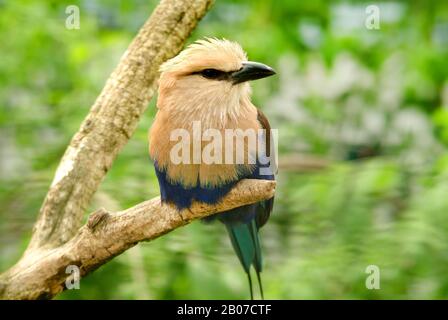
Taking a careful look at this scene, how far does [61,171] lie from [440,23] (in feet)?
15.7

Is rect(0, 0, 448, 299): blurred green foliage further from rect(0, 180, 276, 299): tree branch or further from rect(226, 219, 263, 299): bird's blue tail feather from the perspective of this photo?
rect(0, 180, 276, 299): tree branch

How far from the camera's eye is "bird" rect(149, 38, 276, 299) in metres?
2.72

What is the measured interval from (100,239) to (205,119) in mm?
558

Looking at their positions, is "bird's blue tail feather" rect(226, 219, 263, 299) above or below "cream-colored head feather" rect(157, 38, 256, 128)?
below

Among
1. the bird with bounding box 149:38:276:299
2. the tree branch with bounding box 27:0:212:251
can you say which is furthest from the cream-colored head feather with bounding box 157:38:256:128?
the tree branch with bounding box 27:0:212:251

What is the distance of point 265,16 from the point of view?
645 cm

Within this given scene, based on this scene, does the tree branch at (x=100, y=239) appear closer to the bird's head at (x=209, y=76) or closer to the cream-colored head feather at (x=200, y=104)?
the cream-colored head feather at (x=200, y=104)

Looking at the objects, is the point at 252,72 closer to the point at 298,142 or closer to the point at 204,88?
the point at 204,88

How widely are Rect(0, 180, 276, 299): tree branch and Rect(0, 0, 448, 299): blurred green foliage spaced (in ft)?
3.00

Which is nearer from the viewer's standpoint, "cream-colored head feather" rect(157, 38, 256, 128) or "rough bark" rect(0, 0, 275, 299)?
"cream-colored head feather" rect(157, 38, 256, 128)

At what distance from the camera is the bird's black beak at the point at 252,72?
106 inches

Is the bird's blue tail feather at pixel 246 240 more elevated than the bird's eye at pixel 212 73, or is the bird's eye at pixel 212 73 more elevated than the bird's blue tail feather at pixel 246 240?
the bird's eye at pixel 212 73

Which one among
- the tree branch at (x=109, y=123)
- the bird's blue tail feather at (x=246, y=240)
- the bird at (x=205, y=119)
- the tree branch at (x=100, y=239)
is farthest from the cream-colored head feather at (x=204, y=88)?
the bird's blue tail feather at (x=246, y=240)

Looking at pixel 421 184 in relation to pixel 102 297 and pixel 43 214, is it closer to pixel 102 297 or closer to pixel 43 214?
pixel 102 297
